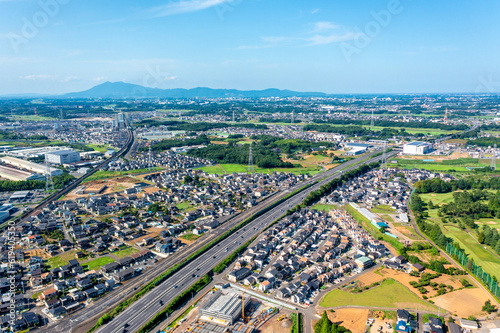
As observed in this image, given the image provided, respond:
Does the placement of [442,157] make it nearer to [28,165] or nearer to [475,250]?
[475,250]

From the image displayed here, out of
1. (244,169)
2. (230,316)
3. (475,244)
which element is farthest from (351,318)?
(244,169)

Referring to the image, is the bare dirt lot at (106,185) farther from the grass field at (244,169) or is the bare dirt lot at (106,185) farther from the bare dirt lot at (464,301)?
the bare dirt lot at (464,301)

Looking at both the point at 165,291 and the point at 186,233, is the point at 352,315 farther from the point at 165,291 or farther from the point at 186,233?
the point at 186,233

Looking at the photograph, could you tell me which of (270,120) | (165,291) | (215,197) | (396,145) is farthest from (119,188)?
(270,120)

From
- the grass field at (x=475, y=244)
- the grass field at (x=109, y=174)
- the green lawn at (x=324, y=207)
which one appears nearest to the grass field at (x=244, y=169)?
the grass field at (x=109, y=174)

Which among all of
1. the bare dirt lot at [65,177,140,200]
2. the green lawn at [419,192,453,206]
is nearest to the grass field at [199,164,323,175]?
the bare dirt lot at [65,177,140,200]

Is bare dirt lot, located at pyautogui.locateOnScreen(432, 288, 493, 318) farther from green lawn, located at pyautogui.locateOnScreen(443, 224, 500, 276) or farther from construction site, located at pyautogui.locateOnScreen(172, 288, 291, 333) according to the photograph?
construction site, located at pyautogui.locateOnScreen(172, 288, 291, 333)
